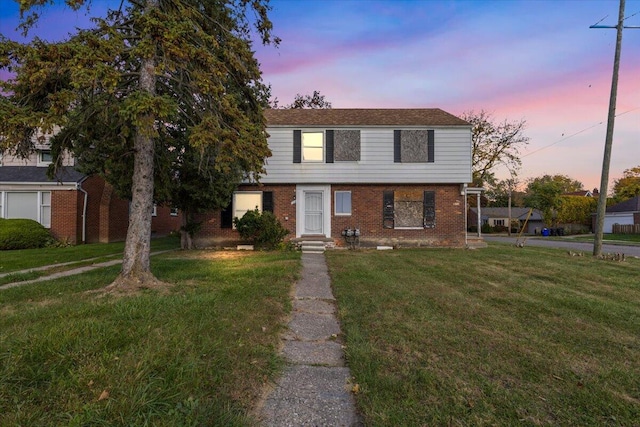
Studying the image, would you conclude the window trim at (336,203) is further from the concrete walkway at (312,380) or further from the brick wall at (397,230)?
the concrete walkway at (312,380)

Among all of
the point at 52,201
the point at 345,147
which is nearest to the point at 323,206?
the point at 345,147

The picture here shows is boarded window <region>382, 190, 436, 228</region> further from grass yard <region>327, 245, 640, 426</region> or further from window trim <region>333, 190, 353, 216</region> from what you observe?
grass yard <region>327, 245, 640, 426</region>

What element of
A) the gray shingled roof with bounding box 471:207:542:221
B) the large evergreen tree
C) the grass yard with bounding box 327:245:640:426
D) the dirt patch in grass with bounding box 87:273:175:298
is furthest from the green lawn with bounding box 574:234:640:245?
the dirt patch in grass with bounding box 87:273:175:298

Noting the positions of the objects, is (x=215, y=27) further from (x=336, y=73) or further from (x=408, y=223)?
(x=408, y=223)

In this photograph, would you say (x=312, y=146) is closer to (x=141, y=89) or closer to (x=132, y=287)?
(x=141, y=89)

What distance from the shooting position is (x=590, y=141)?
20.6m

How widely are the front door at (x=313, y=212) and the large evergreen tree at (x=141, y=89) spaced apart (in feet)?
22.5

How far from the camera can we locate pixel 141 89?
5.70 m

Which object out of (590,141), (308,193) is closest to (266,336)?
(308,193)

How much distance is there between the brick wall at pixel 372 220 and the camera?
14242 mm

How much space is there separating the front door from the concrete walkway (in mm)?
9334

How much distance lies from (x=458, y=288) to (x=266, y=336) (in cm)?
442

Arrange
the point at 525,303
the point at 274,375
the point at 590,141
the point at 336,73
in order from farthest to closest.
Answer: the point at 590,141 → the point at 336,73 → the point at 525,303 → the point at 274,375

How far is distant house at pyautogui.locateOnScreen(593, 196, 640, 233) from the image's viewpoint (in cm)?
3500
